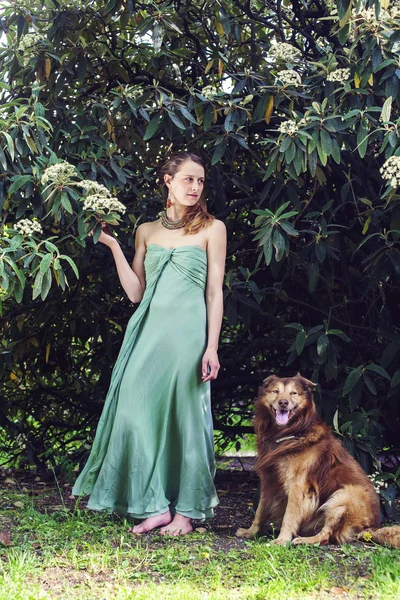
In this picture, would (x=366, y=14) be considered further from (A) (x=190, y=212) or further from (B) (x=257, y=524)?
(B) (x=257, y=524)

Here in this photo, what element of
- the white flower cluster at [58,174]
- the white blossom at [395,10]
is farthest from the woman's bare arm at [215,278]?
the white blossom at [395,10]

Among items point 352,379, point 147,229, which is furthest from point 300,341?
point 147,229

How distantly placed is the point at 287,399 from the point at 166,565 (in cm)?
109

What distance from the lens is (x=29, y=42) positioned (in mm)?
4781

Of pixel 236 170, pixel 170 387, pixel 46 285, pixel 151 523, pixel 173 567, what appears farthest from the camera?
pixel 236 170

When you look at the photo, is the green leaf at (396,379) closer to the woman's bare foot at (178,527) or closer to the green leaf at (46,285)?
the woman's bare foot at (178,527)

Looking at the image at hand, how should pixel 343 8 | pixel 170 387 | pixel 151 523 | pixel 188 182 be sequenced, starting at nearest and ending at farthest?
pixel 343 8 → pixel 151 523 → pixel 170 387 → pixel 188 182

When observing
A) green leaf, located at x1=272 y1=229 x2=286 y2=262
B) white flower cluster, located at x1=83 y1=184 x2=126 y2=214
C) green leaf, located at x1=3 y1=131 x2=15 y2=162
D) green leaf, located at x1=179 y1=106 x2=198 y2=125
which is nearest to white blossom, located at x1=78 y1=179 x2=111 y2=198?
white flower cluster, located at x1=83 y1=184 x2=126 y2=214

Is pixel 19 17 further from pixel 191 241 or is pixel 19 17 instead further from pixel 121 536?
pixel 121 536

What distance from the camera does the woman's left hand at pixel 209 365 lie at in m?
4.36

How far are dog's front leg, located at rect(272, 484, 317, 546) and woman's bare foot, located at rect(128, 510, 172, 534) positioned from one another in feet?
2.09

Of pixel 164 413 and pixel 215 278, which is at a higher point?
pixel 215 278

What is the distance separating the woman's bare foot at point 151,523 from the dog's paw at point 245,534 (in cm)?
38

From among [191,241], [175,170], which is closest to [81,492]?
[191,241]
